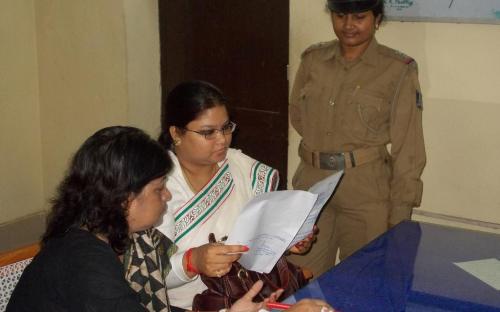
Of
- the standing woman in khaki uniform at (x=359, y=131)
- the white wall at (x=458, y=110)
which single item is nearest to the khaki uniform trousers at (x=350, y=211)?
the standing woman in khaki uniform at (x=359, y=131)

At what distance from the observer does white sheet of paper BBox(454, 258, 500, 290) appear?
200cm

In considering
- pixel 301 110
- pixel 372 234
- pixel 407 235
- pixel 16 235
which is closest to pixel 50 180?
pixel 16 235

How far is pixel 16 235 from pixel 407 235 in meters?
2.73

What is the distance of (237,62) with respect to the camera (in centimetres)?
376


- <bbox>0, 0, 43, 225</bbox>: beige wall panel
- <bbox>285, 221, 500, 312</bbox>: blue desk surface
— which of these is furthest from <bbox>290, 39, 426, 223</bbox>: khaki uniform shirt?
<bbox>0, 0, 43, 225</bbox>: beige wall panel

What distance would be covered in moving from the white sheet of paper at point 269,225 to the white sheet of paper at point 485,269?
20.6 inches

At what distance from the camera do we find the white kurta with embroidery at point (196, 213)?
88.2 inches

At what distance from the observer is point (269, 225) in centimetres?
203

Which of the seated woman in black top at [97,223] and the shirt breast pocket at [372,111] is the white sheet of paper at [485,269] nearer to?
the seated woman in black top at [97,223]

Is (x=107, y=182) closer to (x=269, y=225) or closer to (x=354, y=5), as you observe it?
(x=269, y=225)

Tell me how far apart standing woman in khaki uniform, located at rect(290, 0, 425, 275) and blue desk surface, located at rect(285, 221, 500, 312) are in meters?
0.52

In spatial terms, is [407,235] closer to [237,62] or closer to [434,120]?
[434,120]

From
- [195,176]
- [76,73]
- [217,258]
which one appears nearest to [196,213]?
[195,176]

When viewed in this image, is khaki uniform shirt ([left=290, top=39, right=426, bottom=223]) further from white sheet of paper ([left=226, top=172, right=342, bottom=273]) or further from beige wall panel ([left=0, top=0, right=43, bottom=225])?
beige wall panel ([left=0, top=0, right=43, bottom=225])
